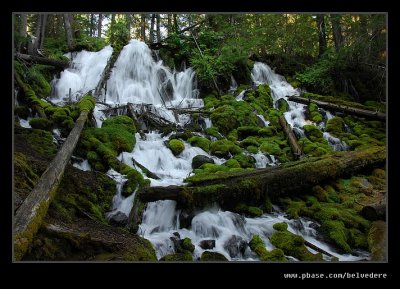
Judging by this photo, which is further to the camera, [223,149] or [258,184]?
[223,149]

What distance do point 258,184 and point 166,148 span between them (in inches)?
126

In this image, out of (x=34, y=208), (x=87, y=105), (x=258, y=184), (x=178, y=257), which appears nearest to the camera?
(x=34, y=208)

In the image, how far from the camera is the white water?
12.5 m

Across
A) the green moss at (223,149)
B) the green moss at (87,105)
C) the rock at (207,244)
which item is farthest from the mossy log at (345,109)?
the rock at (207,244)

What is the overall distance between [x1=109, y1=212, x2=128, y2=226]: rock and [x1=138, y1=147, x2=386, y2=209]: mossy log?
43 cm

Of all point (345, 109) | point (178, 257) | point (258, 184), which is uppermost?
point (345, 109)

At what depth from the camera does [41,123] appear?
7.80m

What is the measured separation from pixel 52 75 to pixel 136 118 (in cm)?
537

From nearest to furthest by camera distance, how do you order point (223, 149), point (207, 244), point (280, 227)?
point (207, 244), point (280, 227), point (223, 149)

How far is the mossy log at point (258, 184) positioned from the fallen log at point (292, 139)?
1.29 m

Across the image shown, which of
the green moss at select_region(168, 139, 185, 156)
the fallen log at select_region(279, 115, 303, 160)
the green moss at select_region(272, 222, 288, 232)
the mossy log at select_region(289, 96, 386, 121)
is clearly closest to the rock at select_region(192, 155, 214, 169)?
the green moss at select_region(168, 139, 185, 156)

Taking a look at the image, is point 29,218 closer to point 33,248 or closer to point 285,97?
point 33,248

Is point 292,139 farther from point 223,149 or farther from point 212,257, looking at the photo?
point 212,257

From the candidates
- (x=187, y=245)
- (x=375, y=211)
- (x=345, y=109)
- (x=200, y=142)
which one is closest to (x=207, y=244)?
(x=187, y=245)
